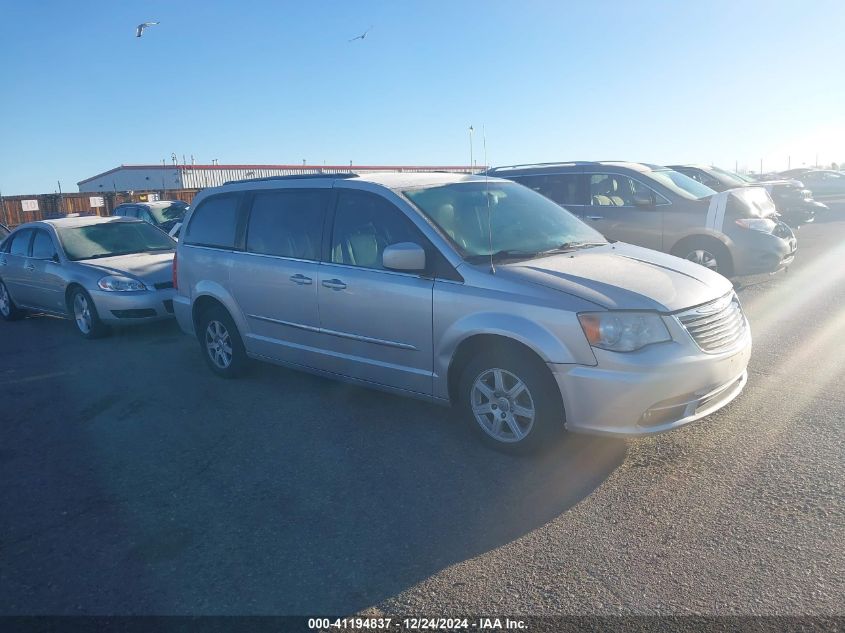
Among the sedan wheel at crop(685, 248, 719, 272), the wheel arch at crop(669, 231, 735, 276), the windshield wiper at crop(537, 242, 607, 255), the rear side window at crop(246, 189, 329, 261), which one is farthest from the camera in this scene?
the sedan wheel at crop(685, 248, 719, 272)

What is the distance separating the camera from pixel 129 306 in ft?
27.4

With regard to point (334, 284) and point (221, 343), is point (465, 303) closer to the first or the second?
point (334, 284)

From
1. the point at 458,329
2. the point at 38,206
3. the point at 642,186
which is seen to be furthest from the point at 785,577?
the point at 38,206

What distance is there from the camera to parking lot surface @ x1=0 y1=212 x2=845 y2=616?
10.0 feet

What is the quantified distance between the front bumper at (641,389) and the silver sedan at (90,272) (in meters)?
5.94

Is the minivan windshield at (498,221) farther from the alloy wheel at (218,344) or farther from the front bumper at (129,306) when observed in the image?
the front bumper at (129,306)

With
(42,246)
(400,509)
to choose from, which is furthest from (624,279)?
(42,246)

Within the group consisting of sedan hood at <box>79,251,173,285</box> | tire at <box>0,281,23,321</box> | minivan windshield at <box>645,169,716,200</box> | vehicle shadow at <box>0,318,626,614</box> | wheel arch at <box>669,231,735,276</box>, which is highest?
minivan windshield at <box>645,169,716,200</box>

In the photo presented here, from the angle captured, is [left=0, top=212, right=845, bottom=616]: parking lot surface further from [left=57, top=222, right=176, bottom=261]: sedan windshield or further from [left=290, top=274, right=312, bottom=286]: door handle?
[left=57, top=222, right=176, bottom=261]: sedan windshield

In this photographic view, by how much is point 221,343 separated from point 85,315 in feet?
10.8

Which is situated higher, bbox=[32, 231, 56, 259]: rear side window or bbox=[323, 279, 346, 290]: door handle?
bbox=[32, 231, 56, 259]: rear side window

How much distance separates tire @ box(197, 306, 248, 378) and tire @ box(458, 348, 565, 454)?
2604 millimetres

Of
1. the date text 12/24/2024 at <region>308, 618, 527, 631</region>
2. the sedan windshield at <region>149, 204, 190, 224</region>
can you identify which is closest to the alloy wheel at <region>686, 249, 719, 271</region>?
the date text 12/24/2024 at <region>308, 618, 527, 631</region>

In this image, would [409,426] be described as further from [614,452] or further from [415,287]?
[614,452]
